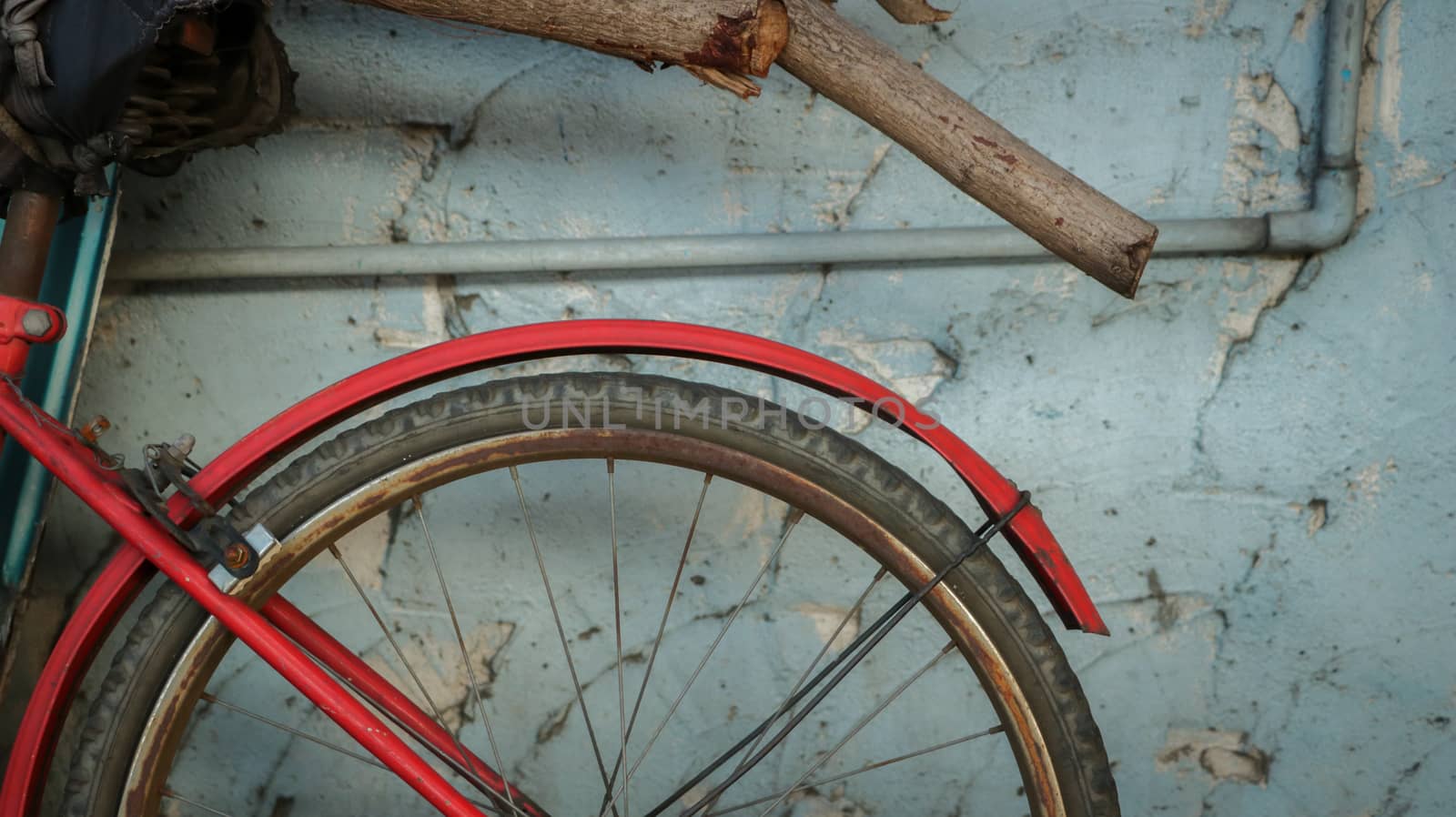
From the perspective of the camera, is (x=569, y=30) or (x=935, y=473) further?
(x=935, y=473)

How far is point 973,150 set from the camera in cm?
77

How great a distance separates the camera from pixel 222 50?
0.95 meters

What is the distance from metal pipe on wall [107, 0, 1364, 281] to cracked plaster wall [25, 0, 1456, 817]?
0.11 feet

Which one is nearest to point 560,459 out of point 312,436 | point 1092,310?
point 312,436

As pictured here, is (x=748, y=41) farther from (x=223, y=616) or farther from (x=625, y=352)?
(x=223, y=616)

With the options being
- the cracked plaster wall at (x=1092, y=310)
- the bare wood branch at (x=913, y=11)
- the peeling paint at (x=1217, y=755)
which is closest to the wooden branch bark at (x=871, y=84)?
the bare wood branch at (x=913, y=11)

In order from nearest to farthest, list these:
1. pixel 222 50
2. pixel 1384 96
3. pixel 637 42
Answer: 1. pixel 637 42
2. pixel 222 50
3. pixel 1384 96

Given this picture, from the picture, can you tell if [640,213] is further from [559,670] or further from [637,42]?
[559,670]

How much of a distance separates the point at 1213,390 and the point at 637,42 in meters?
0.78

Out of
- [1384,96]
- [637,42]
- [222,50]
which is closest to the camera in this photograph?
[637,42]

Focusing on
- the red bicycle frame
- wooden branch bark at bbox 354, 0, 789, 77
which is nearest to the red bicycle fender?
the red bicycle frame

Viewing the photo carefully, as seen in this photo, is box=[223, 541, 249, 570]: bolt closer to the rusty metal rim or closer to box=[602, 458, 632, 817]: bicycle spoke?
the rusty metal rim

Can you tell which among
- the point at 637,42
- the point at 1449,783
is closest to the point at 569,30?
the point at 637,42

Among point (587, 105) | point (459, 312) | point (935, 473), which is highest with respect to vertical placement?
point (587, 105)
